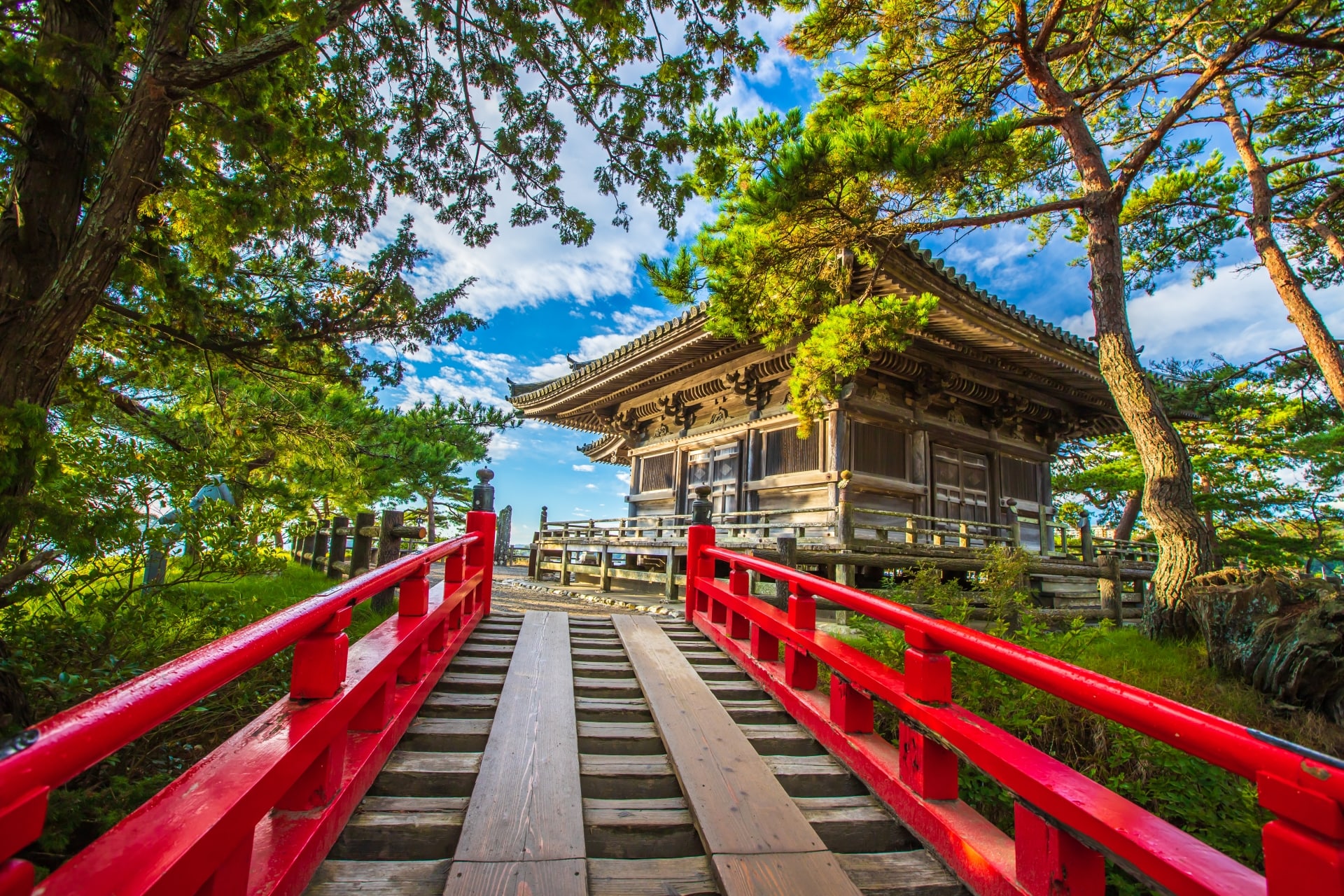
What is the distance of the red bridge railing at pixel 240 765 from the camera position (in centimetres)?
88

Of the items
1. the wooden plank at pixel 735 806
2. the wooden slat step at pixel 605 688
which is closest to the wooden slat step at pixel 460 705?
the wooden slat step at pixel 605 688

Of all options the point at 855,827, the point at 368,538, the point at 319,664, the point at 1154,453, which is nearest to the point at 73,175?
the point at 319,664

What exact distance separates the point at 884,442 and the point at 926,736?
8289mm

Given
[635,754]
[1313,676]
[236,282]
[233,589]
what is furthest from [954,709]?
[233,589]

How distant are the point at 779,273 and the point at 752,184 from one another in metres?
1.50

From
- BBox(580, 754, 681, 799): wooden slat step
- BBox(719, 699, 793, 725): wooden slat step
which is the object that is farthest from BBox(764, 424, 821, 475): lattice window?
BBox(580, 754, 681, 799): wooden slat step

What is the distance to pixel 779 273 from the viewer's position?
659cm

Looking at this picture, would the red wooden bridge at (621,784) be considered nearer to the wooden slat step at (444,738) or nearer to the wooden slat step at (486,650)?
the wooden slat step at (444,738)

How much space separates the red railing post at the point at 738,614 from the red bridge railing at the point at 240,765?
243 cm

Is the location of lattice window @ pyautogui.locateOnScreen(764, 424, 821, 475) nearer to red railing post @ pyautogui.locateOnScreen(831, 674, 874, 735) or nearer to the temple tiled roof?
the temple tiled roof

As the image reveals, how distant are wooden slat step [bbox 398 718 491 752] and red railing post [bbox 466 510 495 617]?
2346mm

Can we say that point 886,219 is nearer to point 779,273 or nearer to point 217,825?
point 779,273

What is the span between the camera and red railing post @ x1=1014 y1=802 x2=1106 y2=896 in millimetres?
1582

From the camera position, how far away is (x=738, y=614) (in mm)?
4516
